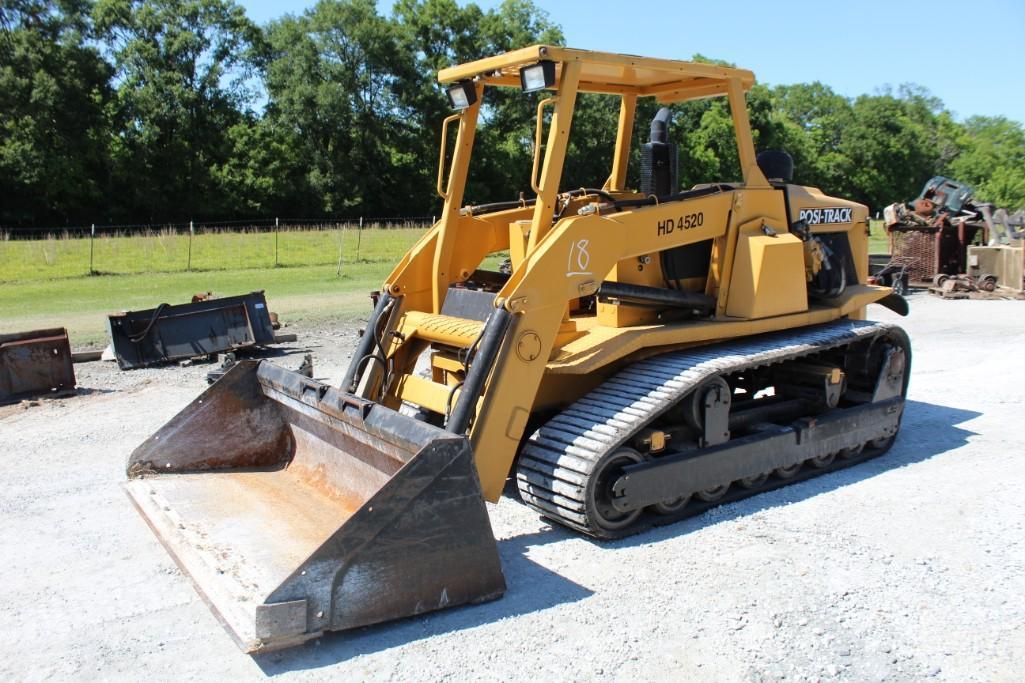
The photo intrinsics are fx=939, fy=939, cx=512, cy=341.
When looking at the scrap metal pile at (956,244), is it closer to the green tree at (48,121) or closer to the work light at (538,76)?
the work light at (538,76)

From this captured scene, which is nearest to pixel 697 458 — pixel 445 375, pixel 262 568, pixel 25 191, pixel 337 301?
pixel 445 375

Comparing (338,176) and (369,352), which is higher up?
(338,176)

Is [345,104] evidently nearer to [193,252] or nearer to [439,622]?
[193,252]

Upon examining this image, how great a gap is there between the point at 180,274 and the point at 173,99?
32.5 meters

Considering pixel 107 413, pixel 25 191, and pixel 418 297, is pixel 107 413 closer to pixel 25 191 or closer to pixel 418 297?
pixel 418 297

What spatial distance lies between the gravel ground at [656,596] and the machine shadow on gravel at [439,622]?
0.04 feet

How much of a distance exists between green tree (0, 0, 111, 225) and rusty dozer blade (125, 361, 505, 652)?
42.0 metres

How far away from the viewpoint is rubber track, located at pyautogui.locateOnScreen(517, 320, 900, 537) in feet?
17.3

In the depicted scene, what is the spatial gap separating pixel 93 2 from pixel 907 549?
192 feet

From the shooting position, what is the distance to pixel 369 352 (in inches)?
257

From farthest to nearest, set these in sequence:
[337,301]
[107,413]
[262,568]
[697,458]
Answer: [337,301]
[107,413]
[697,458]
[262,568]

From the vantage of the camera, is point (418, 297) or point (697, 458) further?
point (418, 297)

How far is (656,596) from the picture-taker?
15.4ft

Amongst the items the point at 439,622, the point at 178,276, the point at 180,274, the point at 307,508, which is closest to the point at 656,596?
the point at 439,622
